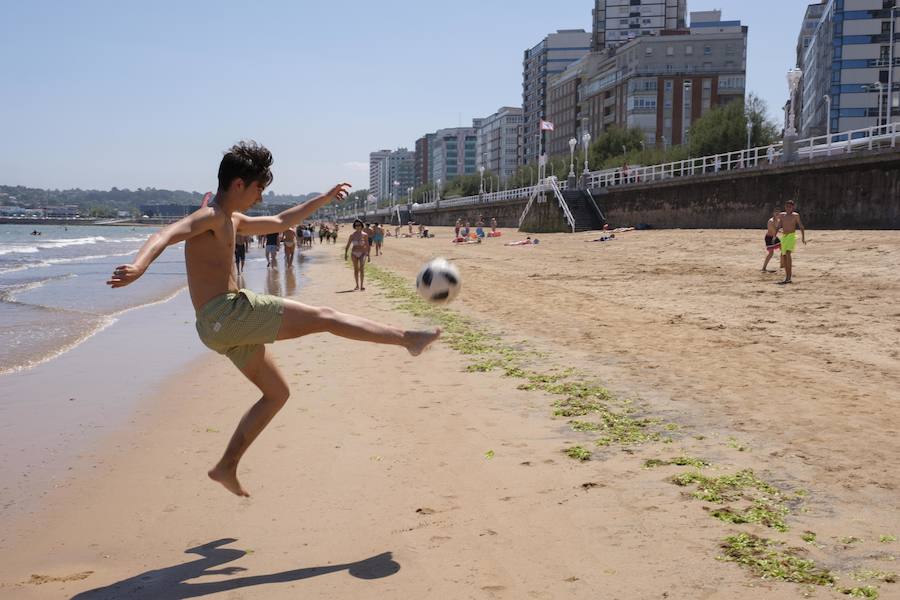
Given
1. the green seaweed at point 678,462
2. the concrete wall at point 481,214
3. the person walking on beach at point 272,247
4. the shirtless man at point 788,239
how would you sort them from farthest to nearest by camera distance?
1. the concrete wall at point 481,214
2. the person walking on beach at point 272,247
3. the shirtless man at point 788,239
4. the green seaweed at point 678,462

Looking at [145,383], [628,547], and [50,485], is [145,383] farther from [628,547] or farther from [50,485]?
[628,547]

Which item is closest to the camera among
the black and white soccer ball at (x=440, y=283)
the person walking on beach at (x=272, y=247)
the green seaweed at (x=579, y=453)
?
the green seaweed at (x=579, y=453)

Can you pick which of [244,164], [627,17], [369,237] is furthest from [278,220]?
[627,17]

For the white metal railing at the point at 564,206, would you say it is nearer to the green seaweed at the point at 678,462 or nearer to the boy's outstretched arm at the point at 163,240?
the green seaweed at the point at 678,462

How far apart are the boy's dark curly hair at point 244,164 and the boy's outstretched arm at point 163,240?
9.0 inches

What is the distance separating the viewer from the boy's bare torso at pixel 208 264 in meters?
4.16

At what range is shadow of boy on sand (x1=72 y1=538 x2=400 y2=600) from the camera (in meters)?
3.59

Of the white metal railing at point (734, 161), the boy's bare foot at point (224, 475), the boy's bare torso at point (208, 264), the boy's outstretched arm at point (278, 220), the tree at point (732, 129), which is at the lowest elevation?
the boy's bare foot at point (224, 475)

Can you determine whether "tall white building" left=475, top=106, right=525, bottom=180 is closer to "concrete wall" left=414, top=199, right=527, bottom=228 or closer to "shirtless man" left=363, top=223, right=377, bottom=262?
"concrete wall" left=414, top=199, right=527, bottom=228

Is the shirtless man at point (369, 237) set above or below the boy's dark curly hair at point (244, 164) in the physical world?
below

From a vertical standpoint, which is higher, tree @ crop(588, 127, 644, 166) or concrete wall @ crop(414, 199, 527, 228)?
tree @ crop(588, 127, 644, 166)

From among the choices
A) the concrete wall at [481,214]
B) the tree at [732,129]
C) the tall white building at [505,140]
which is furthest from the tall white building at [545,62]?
the tree at [732,129]

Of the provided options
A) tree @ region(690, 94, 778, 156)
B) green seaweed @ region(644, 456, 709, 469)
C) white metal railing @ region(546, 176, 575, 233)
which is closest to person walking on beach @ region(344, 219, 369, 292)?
green seaweed @ region(644, 456, 709, 469)

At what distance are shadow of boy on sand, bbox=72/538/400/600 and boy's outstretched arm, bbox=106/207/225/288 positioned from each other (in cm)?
133
